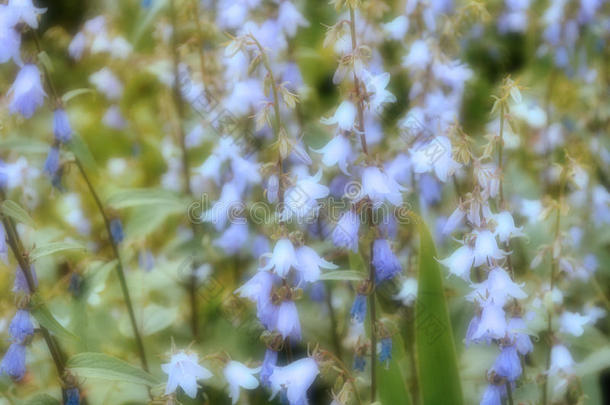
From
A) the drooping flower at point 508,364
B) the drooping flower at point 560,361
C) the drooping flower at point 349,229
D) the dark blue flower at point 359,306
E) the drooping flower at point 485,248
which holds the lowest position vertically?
the drooping flower at point 508,364

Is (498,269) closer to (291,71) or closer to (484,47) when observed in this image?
(291,71)

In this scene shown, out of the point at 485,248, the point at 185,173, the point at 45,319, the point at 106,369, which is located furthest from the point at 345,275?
the point at 185,173

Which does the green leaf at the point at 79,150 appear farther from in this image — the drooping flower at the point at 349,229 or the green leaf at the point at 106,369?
the drooping flower at the point at 349,229

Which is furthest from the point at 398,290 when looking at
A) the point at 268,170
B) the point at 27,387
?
the point at 27,387

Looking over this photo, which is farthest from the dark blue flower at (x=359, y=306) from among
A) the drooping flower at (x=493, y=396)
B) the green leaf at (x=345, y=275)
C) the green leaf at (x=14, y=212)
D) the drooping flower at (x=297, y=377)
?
the green leaf at (x=14, y=212)

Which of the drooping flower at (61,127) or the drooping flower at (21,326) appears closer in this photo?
the drooping flower at (21,326)

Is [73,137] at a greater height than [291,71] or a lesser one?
lesser
